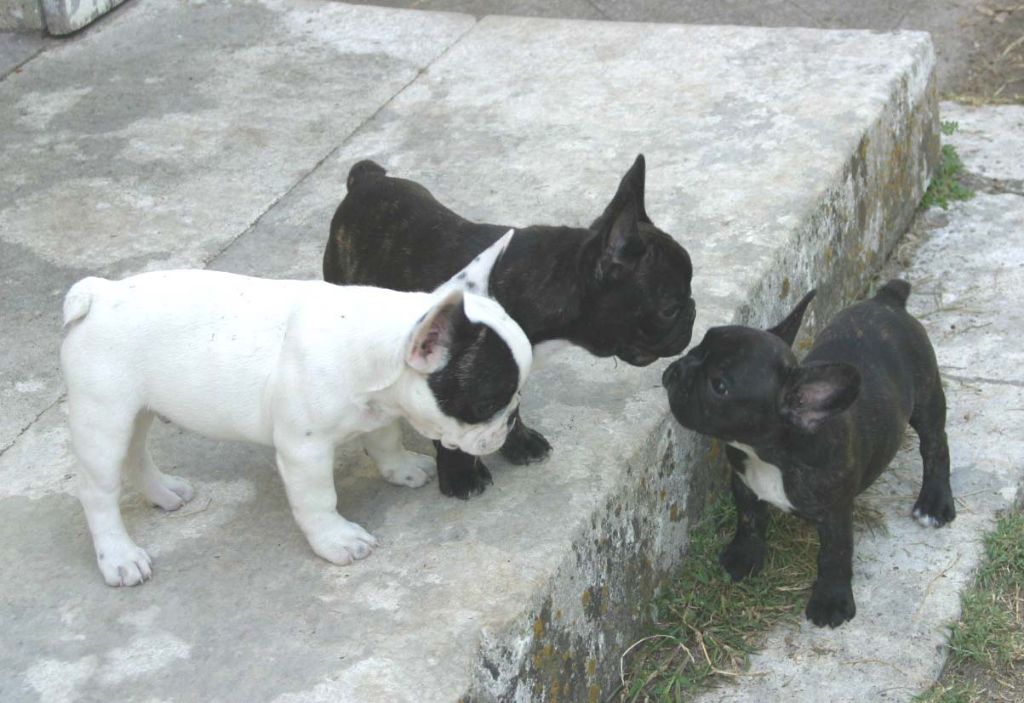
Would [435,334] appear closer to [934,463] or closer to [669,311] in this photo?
[669,311]

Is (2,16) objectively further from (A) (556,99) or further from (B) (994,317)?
(B) (994,317)

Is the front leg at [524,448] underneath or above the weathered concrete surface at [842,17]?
above

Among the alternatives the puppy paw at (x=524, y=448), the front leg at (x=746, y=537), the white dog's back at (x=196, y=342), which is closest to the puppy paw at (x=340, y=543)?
the white dog's back at (x=196, y=342)

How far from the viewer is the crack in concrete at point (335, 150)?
5723mm

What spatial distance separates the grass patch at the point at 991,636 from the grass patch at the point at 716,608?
0.45 m

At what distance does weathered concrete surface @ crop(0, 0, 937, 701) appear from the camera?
3.69m

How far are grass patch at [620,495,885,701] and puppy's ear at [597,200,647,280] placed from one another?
1.20 meters

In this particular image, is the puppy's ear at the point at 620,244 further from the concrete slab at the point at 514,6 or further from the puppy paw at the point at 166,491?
the concrete slab at the point at 514,6

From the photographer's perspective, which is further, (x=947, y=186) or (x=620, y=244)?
(x=947, y=186)

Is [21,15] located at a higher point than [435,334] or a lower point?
lower

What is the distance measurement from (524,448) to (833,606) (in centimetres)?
122

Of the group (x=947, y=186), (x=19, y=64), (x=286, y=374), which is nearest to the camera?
(x=286, y=374)

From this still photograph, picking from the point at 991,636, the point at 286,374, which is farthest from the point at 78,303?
the point at 991,636

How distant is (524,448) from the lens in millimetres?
4363
